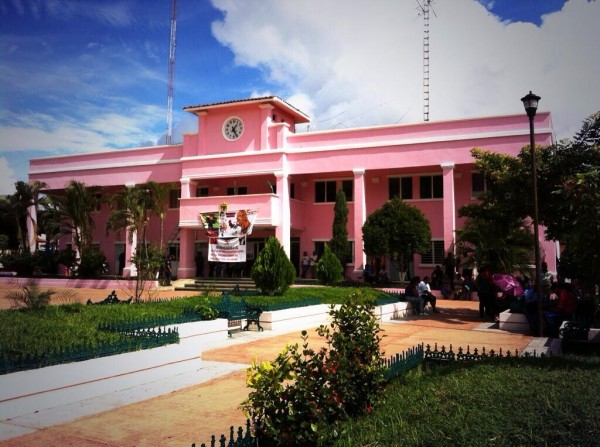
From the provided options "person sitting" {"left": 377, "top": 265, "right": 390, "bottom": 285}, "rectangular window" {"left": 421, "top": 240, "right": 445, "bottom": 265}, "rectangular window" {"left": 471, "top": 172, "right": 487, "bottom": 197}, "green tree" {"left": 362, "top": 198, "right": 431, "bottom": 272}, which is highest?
"rectangular window" {"left": 471, "top": 172, "right": 487, "bottom": 197}

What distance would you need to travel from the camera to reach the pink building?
84.5 feet

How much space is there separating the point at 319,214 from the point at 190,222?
7.58 m

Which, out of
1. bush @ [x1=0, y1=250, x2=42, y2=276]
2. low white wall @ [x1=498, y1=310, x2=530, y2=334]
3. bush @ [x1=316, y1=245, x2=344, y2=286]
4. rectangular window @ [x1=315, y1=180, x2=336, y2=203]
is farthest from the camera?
bush @ [x1=0, y1=250, x2=42, y2=276]

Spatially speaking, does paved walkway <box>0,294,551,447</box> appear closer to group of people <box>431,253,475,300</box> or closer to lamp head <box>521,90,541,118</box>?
lamp head <box>521,90,541,118</box>

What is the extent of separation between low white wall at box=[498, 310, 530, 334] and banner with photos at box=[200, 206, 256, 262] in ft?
56.0

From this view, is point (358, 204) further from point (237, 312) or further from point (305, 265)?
point (237, 312)

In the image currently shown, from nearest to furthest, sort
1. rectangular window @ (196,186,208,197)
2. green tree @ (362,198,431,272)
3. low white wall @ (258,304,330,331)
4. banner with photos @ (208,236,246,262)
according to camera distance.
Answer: low white wall @ (258,304,330,331)
green tree @ (362,198,431,272)
banner with photos @ (208,236,246,262)
rectangular window @ (196,186,208,197)

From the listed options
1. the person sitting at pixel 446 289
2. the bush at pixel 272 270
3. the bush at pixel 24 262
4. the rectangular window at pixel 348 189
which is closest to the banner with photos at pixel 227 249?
the rectangular window at pixel 348 189

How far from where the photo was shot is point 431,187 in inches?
1118

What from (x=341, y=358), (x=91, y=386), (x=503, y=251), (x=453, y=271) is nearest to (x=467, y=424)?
(x=341, y=358)

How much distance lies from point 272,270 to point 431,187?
1594 centimetres

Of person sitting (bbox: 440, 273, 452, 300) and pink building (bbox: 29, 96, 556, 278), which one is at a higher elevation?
pink building (bbox: 29, 96, 556, 278)

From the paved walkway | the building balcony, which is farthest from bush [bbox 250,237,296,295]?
the building balcony

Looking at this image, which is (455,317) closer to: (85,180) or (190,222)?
(190,222)
